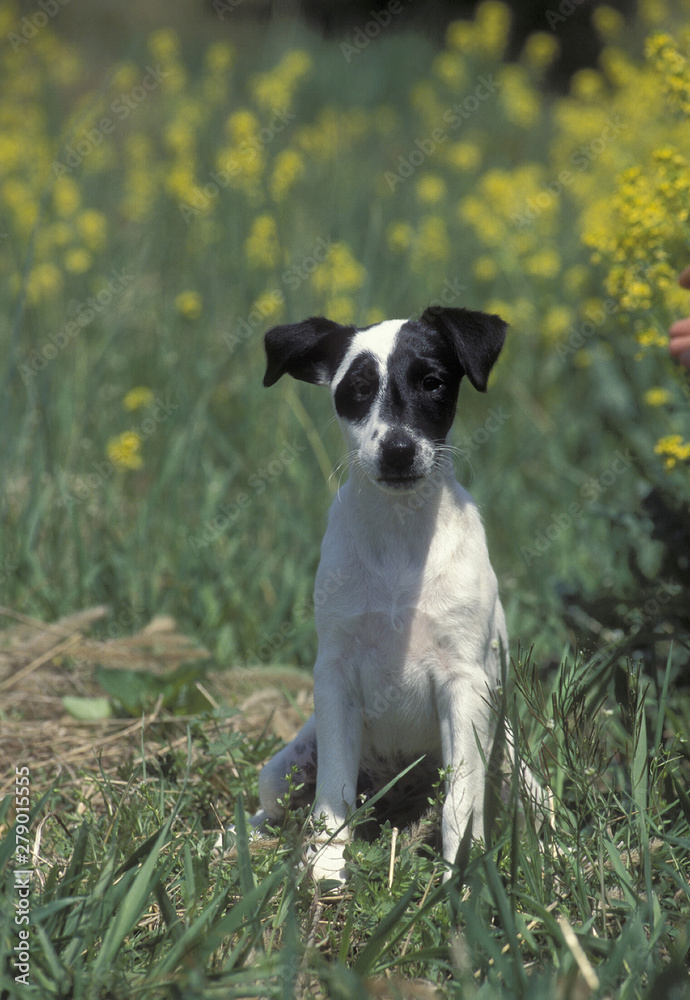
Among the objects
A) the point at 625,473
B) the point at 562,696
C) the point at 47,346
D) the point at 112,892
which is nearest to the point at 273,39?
the point at 47,346

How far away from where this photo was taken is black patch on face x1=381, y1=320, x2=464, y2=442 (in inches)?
88.7

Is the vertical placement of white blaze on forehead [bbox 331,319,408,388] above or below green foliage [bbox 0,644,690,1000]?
above

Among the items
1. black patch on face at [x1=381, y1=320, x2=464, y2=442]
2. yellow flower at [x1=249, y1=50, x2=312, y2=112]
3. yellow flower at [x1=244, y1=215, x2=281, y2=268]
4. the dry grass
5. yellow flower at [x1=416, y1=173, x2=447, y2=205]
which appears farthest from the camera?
yellow flower at [x1=416, y1=173, x2=447, y2=205]

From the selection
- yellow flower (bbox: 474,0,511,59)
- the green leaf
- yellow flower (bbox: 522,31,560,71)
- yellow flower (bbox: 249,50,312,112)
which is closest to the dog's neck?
the green leaf

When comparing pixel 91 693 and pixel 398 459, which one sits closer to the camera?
pixel 398 459

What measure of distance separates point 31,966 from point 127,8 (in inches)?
453

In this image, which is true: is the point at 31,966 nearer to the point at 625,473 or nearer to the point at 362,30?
the point at 625,473

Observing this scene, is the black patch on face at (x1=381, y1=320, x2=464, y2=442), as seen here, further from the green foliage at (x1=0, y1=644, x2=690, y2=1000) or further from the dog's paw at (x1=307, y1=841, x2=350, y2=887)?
the dog's paw at (x1=307, y1=841, x2=350, y2=887)

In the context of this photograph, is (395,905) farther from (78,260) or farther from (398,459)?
(78,260)

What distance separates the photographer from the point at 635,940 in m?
1.71

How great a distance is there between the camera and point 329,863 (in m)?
2.12

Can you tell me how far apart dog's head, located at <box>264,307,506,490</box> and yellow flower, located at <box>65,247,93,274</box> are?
3699mm

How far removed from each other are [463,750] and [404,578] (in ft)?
1.44

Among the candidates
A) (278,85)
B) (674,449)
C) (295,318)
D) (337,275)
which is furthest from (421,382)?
(278,85)
